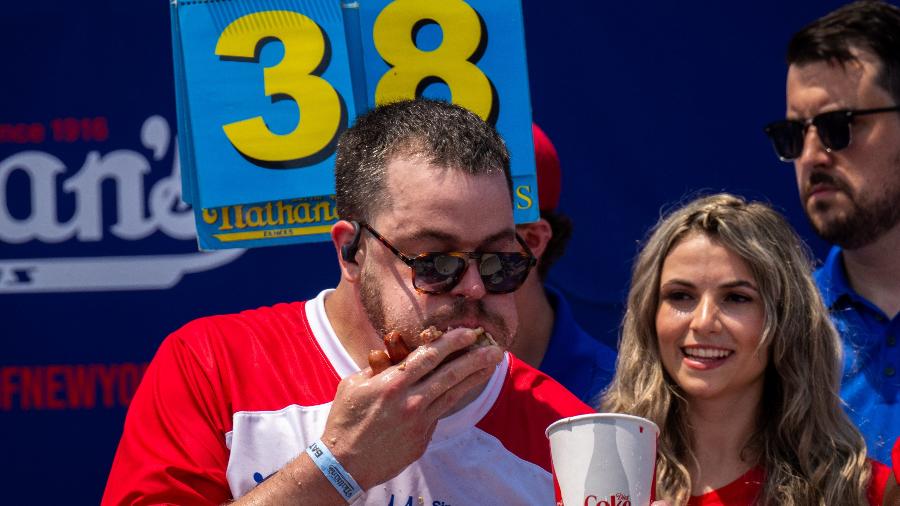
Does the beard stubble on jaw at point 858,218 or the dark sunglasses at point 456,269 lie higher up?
the dark sunglasses at point 456,269

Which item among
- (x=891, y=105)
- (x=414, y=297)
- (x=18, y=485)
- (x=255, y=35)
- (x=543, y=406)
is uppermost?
(x=255, y=35)

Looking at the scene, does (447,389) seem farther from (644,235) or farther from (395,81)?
(644,235)

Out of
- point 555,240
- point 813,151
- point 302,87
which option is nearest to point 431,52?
point 302,87

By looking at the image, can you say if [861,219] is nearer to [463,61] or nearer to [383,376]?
[463,61]

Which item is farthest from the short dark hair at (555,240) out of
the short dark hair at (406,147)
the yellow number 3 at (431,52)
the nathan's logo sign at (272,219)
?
the short dark hair at (406,147)

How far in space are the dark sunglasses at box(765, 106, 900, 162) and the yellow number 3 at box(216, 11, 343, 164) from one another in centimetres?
151

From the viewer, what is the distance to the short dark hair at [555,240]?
3619 mm

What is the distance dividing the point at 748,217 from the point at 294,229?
1.18 metres

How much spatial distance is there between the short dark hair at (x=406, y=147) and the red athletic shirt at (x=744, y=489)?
981mm

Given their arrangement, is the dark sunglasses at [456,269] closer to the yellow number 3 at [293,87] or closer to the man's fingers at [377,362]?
the man's fingers at [377,362]

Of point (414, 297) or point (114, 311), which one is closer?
point (414, 297)

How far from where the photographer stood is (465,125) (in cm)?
227

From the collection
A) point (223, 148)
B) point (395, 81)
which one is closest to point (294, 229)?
point (223, 148)

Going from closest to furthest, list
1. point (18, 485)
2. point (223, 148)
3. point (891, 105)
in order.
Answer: point (223, 148) → point (891, 105) → point (18, 485)
